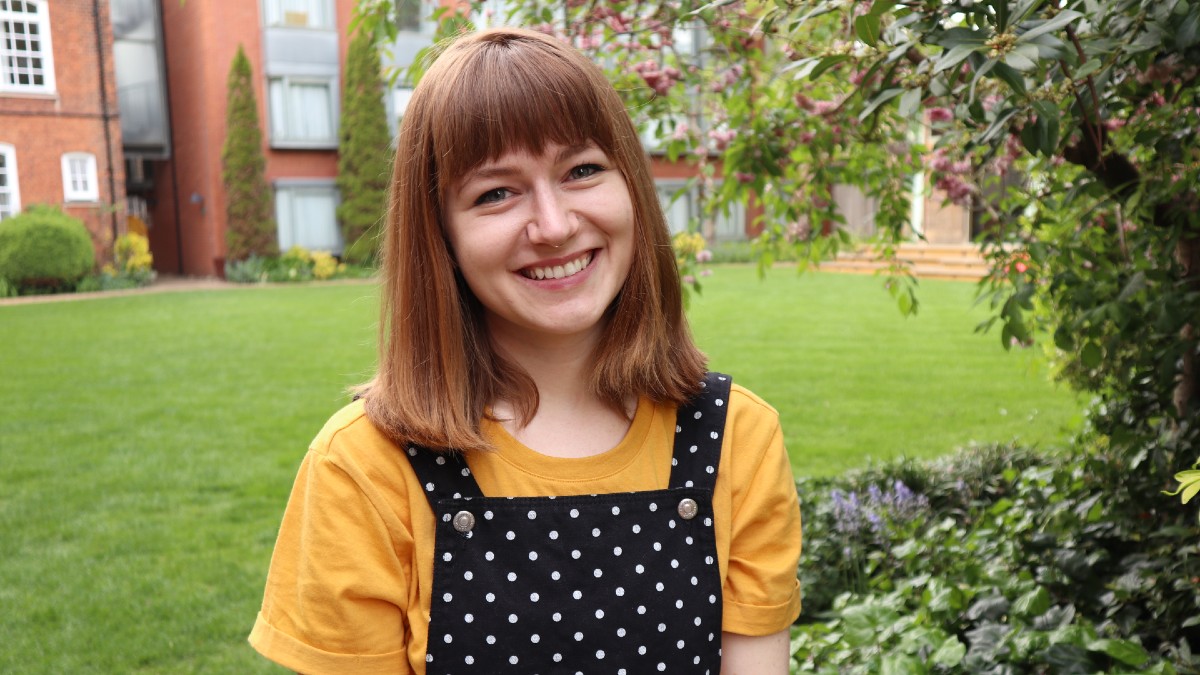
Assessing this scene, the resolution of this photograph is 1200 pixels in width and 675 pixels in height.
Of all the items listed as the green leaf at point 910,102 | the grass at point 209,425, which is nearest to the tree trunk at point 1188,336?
the green leaf at point 910,102

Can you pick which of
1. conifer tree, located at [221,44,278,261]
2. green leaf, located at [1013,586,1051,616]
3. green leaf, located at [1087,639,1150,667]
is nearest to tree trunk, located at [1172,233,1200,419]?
green leaf, located at [1013,586,1051,616]

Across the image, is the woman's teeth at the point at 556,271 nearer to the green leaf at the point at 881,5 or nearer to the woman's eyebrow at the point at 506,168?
the woman's eyebrow at the point at 506,168

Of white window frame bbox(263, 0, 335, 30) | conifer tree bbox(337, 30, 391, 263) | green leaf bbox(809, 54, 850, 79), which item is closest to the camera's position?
green leaf bbox(809, 54, 850, 79)

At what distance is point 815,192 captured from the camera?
3.27m

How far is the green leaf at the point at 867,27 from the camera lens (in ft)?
4.80

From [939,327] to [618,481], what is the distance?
30.4 ft

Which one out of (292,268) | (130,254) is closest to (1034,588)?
(292,268)

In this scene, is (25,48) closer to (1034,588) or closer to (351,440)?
(1034,588)

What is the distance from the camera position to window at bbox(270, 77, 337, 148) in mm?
19297

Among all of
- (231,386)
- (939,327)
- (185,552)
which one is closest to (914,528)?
(185,552)

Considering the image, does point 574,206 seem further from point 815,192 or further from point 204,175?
point 204,175

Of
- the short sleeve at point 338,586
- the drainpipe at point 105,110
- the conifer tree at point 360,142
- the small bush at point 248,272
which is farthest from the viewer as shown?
the conifer tree at point 360,142

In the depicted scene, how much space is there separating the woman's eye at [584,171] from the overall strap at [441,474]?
0.39 meters

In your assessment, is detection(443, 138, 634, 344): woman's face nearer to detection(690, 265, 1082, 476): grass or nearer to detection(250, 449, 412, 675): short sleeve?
detection(250, 449, 412, 675): short sleeve
